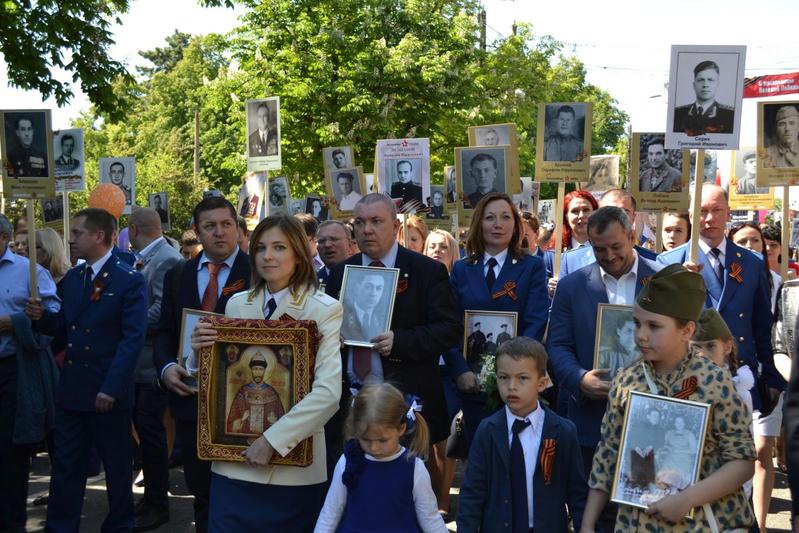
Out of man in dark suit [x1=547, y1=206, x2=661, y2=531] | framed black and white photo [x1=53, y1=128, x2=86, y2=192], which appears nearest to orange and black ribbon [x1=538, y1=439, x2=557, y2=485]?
man in dark suit [x1=547, y1=206, x2=661, y2=531]

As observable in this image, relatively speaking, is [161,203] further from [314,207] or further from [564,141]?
[564,141]

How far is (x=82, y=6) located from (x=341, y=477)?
1096 cm

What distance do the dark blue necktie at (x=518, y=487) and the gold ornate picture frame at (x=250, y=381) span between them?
0.96 m

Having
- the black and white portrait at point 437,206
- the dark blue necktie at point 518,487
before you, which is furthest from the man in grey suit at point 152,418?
the black and white portrait at point 437,206

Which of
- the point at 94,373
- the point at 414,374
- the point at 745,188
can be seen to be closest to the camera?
the point at 414,374

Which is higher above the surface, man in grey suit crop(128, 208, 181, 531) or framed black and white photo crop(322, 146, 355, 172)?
framed black and white photo crop(322, 146, 355, 172)

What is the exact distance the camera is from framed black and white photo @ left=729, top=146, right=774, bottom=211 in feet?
42.3

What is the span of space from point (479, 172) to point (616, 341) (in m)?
3.51

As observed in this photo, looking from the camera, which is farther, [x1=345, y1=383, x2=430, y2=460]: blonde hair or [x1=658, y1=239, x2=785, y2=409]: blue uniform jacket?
[x1=658, y1=239, x2=785, y2=409]: blue uniform jacket

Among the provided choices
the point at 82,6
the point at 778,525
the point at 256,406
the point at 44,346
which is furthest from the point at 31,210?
the point at 82,6

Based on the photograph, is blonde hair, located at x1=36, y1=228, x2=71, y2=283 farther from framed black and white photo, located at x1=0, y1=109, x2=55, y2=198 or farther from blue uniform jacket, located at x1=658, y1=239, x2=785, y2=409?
blue uniform jacket, located at x1=658, y1=239, x2=785, y2=409

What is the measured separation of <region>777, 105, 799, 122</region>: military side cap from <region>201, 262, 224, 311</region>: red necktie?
5047mm

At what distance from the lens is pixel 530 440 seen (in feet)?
15.9

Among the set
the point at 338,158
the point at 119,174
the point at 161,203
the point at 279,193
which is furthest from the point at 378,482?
the point at 161,203
